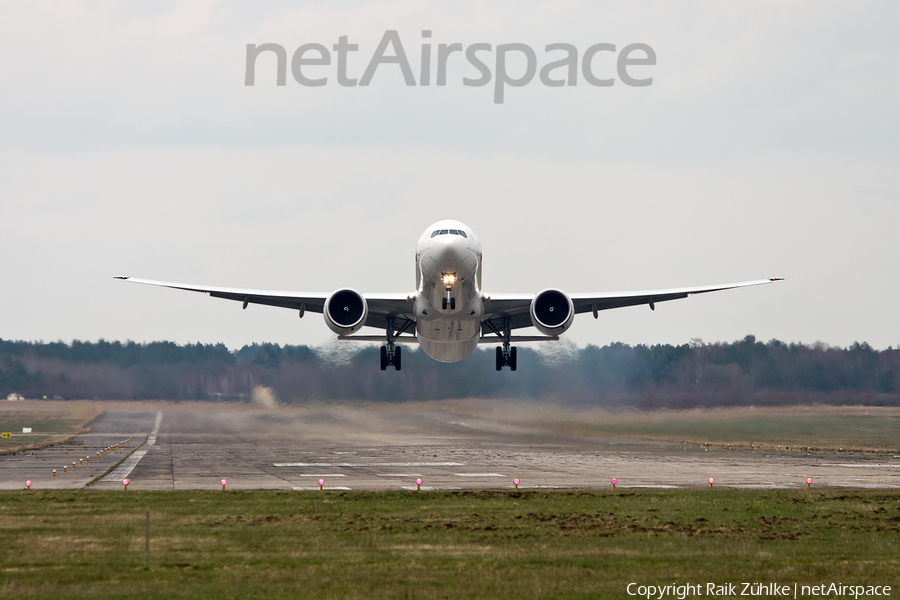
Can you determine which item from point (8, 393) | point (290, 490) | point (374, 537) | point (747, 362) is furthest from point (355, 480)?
point (8, 393)

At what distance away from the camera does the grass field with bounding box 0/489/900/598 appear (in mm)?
Answer: 17469

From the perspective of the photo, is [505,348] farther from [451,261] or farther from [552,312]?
[451,261]

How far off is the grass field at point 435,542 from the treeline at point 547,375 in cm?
1684

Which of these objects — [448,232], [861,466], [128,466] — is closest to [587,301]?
[448,232]

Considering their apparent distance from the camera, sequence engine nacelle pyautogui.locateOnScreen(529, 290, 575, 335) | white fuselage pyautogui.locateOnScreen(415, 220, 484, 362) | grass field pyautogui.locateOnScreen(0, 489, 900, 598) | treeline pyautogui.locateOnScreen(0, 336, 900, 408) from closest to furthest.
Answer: grass field pyautogui.locateOnScreen(0, 489, 900, 598) < white fuselage pyautogui.locateOnScreen(415, 220, 484, 362) < engine nacelle pyautogui.locateOnScreen(529, 290, 575, 335) < treeline pyautogui.locateOnScreen(0, 336, 900, 408)

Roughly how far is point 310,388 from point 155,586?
31036 millimetres

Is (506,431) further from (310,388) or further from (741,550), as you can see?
(741,550)

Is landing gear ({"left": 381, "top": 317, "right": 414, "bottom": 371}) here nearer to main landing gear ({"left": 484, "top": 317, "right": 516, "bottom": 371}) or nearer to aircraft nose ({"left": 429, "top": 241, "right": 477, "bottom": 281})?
main landing gear ({"left": 484, "top": 317, "right": 516, "bottom": 371})

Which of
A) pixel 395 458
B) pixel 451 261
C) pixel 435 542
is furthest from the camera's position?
pixel 395 458

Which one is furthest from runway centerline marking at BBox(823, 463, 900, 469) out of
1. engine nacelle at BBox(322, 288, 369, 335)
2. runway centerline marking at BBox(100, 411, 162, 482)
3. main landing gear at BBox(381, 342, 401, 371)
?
runway centerline marking at BBox(100, 411, 162, 482)

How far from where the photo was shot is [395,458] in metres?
43.7

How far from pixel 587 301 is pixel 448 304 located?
766cm

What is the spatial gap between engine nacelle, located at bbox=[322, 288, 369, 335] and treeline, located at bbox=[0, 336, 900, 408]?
38.5ft

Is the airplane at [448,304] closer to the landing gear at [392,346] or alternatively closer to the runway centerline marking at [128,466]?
the landing gear at [392,346]
